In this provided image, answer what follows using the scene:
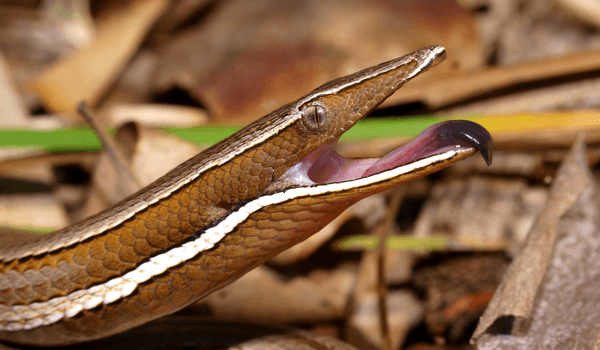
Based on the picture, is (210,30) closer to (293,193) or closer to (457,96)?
(457,96)

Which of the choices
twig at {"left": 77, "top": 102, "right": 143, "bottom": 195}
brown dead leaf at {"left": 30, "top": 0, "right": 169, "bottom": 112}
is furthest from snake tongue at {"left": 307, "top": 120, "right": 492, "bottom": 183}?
brown dead leaf at {"left": 30, "top": 0, "right": 169, "bottom": 112}

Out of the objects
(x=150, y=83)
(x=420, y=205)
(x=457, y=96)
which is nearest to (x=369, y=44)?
(x=457, y=96)

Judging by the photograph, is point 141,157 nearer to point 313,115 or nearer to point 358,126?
point 358,126

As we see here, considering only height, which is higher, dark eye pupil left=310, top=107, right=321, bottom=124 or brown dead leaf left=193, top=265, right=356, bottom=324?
dark eye pupil left=310, top=107, right=321, bottom=124

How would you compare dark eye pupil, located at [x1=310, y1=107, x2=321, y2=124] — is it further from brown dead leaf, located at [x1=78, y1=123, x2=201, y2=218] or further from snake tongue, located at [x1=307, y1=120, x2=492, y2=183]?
brown dead leaf, located at [x1=78, y1=123, x2=201, y2=218]

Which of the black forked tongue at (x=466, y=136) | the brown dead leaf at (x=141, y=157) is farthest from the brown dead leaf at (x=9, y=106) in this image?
the black forked tongue at (x=466, y=136)

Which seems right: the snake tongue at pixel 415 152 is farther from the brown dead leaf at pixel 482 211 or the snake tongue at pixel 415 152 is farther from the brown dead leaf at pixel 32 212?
the brown dead leaf at pixel 32 212
